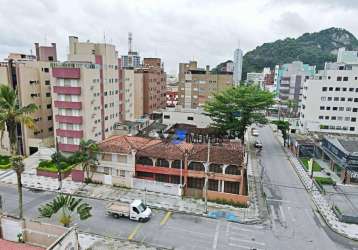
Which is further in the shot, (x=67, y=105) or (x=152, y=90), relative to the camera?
(x=152, y=90)

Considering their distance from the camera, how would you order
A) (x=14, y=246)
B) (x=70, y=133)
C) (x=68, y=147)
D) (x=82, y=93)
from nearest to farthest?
(x=14, y=246), (x=82, y=93), (x=70, y=133), (x=68, y=147)

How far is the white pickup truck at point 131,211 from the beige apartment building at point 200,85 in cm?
6330

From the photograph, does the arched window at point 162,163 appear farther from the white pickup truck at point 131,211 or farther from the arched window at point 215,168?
the white pickup truck at point 131,211

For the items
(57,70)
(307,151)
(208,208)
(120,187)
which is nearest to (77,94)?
(57,70)

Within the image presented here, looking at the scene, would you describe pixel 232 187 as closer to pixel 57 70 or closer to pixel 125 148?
pixel 125 148

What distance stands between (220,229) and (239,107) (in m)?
32.6

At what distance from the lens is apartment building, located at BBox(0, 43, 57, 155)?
Answer: 169 feet

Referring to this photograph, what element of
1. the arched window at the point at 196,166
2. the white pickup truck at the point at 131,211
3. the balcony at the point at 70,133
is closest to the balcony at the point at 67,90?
the balcony at the point at 70,133

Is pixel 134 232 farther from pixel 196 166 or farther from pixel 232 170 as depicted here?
pixel 232 170

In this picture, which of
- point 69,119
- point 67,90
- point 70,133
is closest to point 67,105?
point 69,119

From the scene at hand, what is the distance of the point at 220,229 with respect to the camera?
30281 millimetres

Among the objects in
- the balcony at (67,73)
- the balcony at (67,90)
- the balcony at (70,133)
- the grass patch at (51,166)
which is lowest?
the grass patch at (51,166)

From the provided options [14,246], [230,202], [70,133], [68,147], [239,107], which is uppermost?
[239,107]

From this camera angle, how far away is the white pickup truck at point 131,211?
103ft
